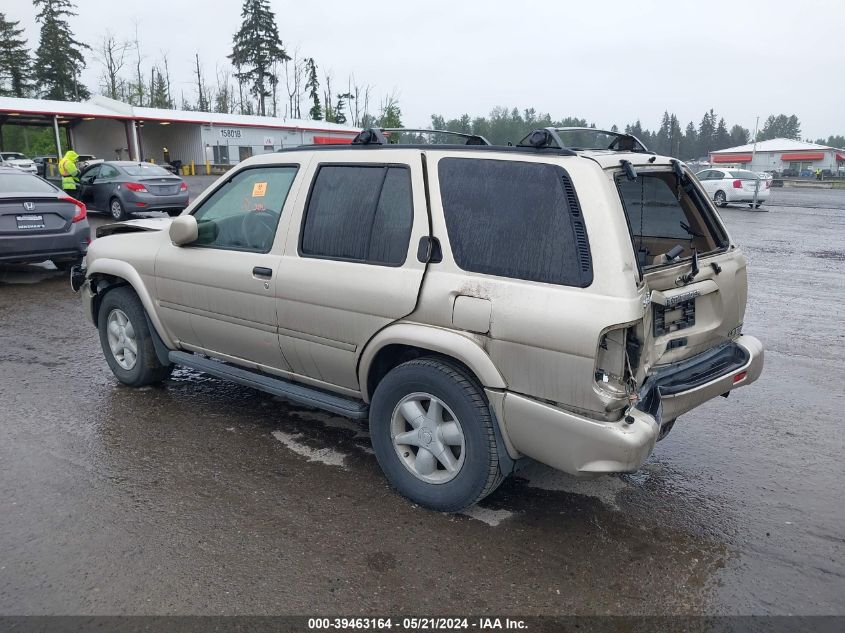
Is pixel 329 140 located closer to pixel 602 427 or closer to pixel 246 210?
pixel 246 210

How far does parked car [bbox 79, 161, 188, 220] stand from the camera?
660 inches

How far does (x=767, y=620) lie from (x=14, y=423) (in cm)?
471

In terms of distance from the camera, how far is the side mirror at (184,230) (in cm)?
444

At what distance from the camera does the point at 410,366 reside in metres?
3.49

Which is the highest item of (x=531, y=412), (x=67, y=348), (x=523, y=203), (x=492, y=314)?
(x=523, y=203)

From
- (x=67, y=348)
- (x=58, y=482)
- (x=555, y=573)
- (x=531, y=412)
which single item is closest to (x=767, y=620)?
(x=555, y=573)

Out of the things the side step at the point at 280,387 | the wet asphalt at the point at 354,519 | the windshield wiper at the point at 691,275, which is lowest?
the wet asphalt at the point at 354,519

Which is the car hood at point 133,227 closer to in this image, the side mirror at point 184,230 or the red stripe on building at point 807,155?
the side mirror at point 184,230

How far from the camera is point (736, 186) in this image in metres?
24.1

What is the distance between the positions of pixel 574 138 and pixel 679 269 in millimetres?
919

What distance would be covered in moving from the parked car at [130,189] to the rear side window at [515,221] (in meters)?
15.1

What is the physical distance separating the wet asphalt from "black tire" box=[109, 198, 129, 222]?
1267 centimetres

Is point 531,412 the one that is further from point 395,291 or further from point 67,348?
point 67,348

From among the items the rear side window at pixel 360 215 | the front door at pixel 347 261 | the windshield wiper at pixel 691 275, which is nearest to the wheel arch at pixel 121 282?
the front door at pixel 347 261
